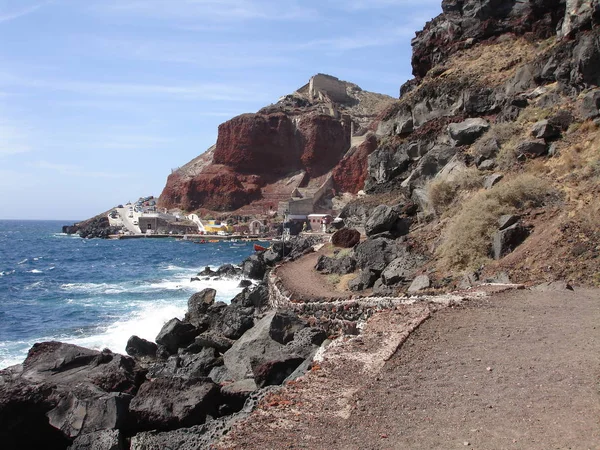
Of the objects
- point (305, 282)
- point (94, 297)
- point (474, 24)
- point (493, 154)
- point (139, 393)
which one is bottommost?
point (94, 297)

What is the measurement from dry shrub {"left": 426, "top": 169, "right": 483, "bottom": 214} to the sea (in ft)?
35.0

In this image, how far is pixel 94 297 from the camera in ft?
88.2

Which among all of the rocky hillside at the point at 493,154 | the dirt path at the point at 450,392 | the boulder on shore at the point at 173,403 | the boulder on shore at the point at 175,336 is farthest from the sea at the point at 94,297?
the dirt path at the point at 450,392

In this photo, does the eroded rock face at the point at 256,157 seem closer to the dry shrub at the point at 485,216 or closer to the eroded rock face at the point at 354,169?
the eroded rock face at the point at 354,169

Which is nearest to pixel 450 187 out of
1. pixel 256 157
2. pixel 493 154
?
pixel 493 154

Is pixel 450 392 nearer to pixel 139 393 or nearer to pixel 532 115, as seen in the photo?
pixel 139 393

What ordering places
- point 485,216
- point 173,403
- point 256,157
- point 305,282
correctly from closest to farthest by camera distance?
point 173,403 < point 485,216 < point 305,282 < point 256,157

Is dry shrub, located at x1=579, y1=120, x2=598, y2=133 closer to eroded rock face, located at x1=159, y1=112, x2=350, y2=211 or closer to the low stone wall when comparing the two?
the low stone wall

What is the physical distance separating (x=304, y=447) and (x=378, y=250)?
13576 millimetres

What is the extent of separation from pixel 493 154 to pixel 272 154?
3097 inches

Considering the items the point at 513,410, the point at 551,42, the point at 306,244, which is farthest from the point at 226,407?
the point at 306,244

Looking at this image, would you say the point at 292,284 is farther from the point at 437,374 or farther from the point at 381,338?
the point at 437,374

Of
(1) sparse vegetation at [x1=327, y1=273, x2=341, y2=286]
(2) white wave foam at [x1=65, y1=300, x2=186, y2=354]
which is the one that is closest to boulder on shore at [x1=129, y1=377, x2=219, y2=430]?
(2) white wave foam at [x1=65, y1=300, x2=186, y2=354]

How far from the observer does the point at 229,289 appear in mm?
28156
